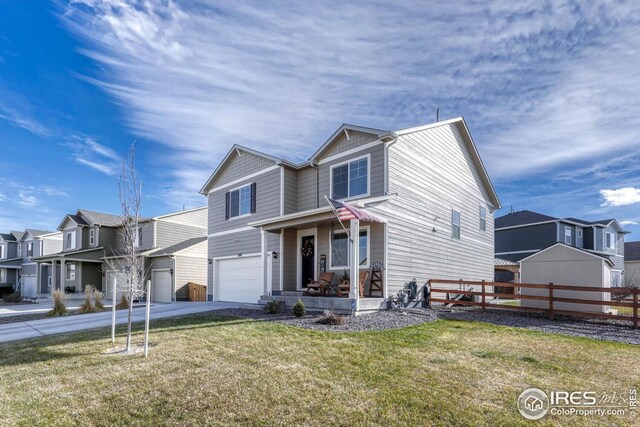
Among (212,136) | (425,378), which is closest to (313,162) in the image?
(212,136)

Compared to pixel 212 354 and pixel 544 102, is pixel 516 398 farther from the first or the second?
pixel 544 102

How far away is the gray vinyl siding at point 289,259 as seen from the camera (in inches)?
582

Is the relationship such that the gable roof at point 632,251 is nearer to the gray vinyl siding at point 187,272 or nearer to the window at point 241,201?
the window at point 241,201

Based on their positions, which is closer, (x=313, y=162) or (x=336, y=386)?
(x=336, y=386)

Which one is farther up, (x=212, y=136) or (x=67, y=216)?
(x=212, y=136)

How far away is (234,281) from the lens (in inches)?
688

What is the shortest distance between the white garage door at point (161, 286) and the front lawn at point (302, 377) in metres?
14.1

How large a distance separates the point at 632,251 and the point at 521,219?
15.8 meters

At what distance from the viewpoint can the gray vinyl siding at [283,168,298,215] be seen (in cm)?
1545

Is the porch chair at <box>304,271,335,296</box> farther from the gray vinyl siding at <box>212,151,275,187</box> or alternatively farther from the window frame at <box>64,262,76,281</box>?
the window frame at <box>64,262,76,281</box>

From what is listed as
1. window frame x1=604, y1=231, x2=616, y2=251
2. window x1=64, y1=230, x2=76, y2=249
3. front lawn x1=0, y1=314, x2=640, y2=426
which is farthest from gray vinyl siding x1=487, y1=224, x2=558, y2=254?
window x1=64, y1=230, x2=76, y2=249

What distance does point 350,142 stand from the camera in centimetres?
1376

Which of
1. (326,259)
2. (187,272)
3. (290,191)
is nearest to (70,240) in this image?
(187,272)

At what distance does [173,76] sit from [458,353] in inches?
485
